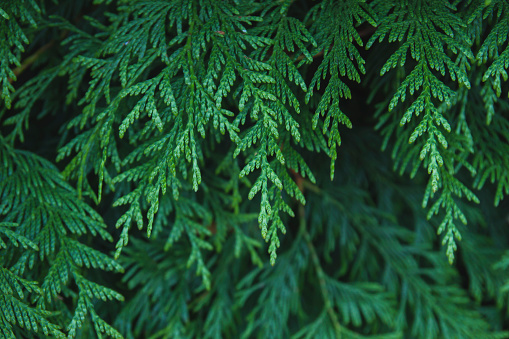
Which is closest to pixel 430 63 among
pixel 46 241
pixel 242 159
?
pixel 242 159

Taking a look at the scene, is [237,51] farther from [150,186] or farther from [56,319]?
[56,319]

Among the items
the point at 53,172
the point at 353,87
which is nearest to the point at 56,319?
the point at 53,172

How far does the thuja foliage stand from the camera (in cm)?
113

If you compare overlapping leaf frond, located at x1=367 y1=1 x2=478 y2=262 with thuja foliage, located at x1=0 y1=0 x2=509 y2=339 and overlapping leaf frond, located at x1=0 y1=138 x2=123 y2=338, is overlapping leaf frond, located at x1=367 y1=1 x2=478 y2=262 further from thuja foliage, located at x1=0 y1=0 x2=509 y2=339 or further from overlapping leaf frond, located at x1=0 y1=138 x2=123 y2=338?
overlapping leaf frond, located at x1=0 y1=138 x2=123 y2=338

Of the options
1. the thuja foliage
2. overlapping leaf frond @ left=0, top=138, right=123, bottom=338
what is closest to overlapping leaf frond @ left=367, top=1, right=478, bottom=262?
the thuja foliage

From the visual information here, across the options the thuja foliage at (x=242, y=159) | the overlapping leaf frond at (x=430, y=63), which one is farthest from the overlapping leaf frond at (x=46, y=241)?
the overlapping leaf frond at (x=430, y=63)

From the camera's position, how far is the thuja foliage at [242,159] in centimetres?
113

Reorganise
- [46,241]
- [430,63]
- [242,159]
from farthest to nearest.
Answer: [242,159] < [46,241] < [430,63]

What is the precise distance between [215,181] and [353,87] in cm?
72

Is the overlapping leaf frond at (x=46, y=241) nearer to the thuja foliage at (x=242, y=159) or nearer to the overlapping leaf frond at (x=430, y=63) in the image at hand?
the thuja foliage at (x=242, y=159)

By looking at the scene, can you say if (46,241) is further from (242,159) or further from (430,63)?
(430,63)

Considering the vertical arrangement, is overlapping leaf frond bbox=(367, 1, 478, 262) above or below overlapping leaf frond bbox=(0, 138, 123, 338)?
above

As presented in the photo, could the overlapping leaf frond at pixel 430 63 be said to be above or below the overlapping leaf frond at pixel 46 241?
above

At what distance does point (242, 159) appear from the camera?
177 cm
